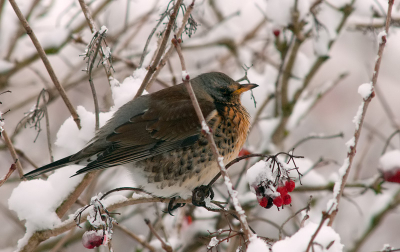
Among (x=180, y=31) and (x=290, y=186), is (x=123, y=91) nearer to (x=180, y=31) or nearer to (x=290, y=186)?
(x=180, y=31)

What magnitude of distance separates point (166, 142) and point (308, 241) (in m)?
1.54

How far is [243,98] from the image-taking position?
4023 mm

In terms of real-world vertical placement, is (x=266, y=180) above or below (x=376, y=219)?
below

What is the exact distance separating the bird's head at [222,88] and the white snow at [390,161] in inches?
45.8

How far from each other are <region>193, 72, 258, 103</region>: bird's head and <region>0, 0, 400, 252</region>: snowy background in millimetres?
505

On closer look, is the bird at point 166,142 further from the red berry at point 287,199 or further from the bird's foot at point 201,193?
the red berry at point 287,199

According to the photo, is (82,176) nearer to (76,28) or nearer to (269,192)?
(269,192)

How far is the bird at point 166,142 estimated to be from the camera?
2801mm

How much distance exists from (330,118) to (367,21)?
3.52m

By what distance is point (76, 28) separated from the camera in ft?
14.5

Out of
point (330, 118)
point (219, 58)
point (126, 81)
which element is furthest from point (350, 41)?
point (126, 81)

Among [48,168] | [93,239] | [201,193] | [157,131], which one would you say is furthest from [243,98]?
[93,239]

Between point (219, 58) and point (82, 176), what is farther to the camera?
point (219, 58)

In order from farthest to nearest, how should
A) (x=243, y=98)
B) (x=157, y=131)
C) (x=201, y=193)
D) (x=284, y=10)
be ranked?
(x=243, y=98) → (x=284, y=10) → (x=157, y=131) → (x=201, y=193)
